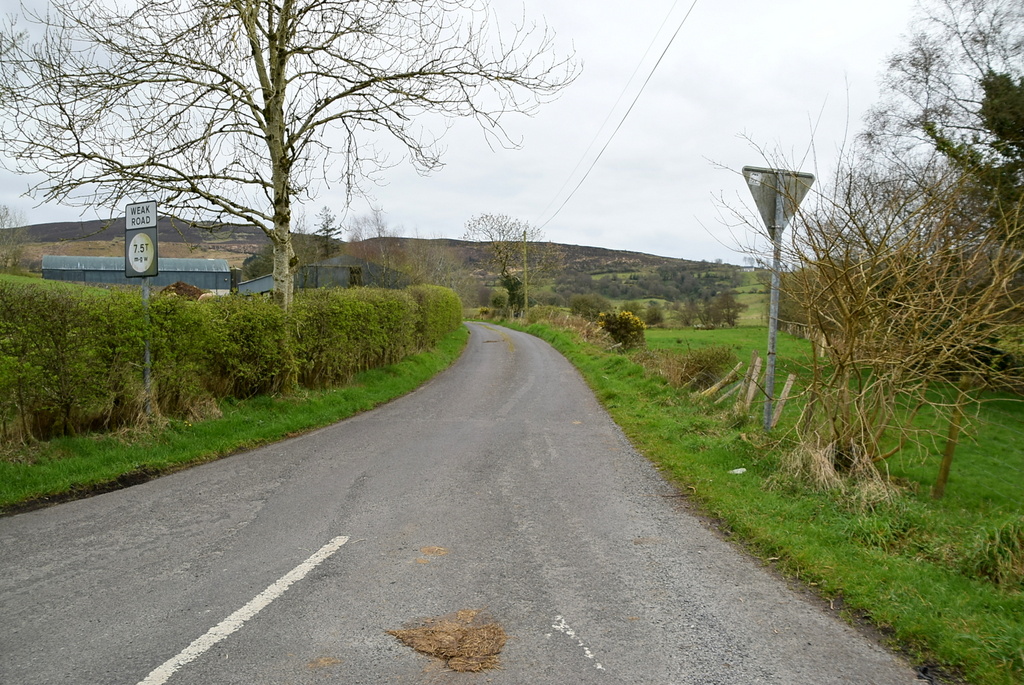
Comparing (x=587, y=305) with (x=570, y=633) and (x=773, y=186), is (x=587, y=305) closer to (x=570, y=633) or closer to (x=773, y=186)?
(x=773, y=186)

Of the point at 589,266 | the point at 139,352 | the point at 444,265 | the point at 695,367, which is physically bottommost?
the point at 695,367

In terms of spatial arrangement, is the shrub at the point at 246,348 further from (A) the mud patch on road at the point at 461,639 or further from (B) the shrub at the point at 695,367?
(B) the shrub at the point at 695,367

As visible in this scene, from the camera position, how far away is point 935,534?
5.86 m

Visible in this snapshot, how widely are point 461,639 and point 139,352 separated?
6.83m

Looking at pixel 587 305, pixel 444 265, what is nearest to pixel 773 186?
pixel 587 305

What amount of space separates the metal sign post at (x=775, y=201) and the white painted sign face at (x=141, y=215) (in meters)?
7.94

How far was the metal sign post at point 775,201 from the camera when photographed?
26.7ft

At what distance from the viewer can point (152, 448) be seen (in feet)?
26.8

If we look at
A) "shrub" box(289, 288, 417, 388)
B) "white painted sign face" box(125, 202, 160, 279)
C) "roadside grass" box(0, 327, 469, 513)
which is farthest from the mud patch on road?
"shrub" box(289, 288, 417, 388)

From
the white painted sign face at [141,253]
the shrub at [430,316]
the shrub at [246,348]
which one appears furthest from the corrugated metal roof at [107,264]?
the white painted sign face at [141,253]

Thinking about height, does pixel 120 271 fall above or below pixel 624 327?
above

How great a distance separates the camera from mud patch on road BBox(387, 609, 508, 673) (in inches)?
136

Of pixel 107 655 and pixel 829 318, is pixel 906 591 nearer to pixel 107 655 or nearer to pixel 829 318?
pixel 829 318

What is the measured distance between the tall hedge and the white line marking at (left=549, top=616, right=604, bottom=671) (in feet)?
21.1
